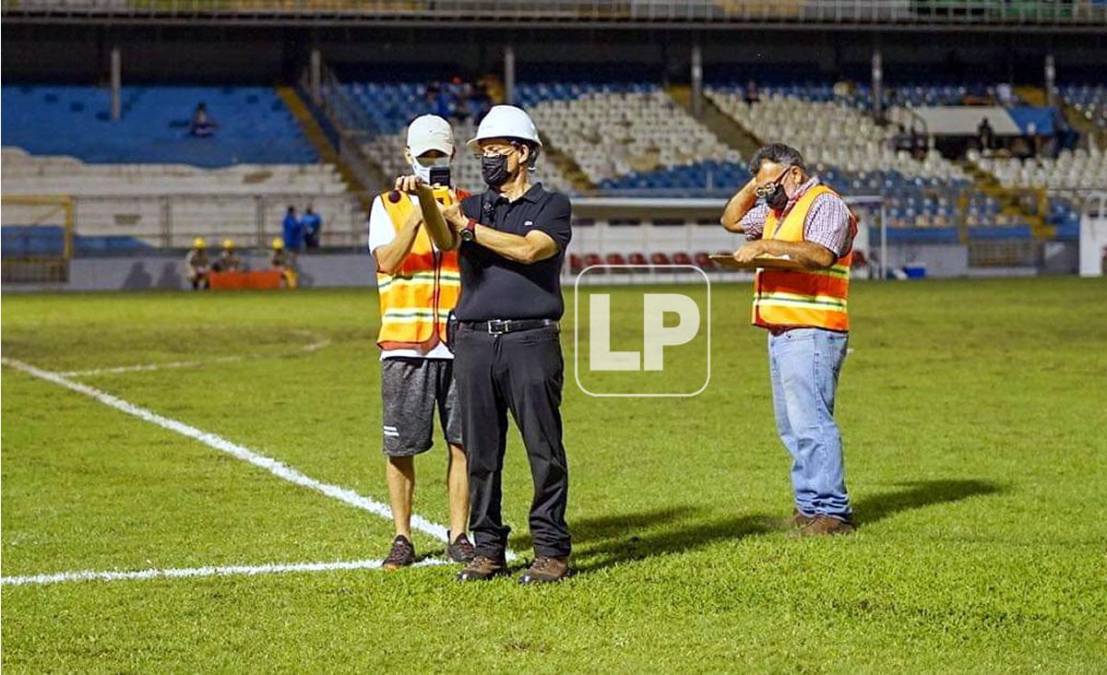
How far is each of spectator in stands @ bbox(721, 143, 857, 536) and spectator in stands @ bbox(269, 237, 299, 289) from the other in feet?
124

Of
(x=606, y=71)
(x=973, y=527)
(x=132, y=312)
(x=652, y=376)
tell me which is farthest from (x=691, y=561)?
(x=606, y=71)

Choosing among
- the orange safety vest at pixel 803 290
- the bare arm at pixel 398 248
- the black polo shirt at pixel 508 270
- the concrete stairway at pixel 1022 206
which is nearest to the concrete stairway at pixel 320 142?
the concrete stairway at pixel 1022 206

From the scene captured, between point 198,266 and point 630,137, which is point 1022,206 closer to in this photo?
point 630,137

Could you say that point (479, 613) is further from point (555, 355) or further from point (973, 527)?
point (973, 527)

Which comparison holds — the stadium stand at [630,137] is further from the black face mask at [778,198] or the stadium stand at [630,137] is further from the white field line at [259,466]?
the black face mask at [778,198]

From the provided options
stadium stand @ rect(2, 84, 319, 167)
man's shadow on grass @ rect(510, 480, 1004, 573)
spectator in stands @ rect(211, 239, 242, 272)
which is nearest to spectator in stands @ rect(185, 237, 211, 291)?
spectator in stands @ rect(211, 239, 242, 272)

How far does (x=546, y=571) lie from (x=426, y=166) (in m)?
1.88

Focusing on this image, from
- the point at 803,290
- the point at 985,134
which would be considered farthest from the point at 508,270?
the point at 985,134

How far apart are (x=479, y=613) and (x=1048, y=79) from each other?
2319 inches

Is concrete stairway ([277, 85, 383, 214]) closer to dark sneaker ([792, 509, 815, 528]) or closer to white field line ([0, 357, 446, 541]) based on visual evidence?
white field line ([0, 357, 446, 541])

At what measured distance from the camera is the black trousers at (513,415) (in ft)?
28.2

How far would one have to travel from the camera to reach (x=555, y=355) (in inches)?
340

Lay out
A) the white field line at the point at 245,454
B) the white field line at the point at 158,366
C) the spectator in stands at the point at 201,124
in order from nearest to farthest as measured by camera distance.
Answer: the white field line at the point at 245,454, the white field line at the point at 158,366, the spectator in stands at the point at 201,124

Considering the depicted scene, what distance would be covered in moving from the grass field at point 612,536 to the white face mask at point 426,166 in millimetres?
1797
